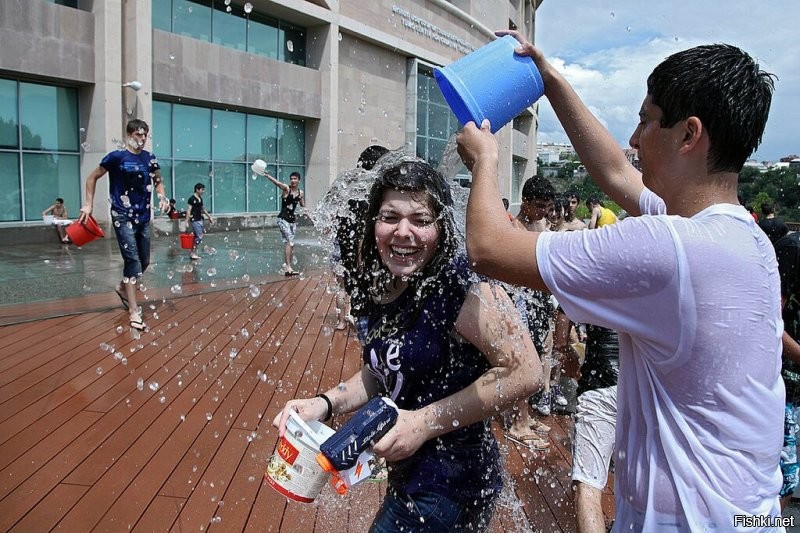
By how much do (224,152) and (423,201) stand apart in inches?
725

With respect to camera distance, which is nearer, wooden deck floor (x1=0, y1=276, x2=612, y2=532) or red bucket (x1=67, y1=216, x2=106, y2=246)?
wooden deck floor (x1=0, y1=276, x2=612, y2=532)

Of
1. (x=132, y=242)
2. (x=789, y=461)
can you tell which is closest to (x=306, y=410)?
(x=789, y=461)

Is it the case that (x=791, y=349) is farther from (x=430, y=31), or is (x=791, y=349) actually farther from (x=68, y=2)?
(x=430, y=31)

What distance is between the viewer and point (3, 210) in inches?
572

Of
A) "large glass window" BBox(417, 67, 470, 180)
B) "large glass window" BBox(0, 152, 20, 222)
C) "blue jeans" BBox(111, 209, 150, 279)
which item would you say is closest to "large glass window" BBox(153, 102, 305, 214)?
"large glass window" BBox(0, 152, 20, 222)

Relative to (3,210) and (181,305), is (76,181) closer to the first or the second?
(3,210)

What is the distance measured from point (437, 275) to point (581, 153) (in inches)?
30.2

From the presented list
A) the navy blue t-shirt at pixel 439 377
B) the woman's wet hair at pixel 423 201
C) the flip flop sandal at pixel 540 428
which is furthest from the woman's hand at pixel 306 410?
the flip flop sandal at pixel 540 428

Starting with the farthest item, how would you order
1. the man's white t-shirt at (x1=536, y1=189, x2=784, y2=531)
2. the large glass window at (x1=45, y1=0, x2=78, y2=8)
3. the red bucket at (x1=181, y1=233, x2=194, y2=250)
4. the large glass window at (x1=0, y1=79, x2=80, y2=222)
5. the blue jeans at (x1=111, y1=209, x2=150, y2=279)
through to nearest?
1. the large glass window at (x1=45, y1=0, x2=78, y2=8)
2. the large glass window at (x1=0, y1=79, x2=80, y2=222)
3. the red bucket at (x1=181, y1=233, x2=194, y2=250)
4. the blue jeans at (x1=111, y1=209, x2=150, y2=279)
5. the man's white t-shirt at (x1=536, y1=189, x2=784, y2=531)

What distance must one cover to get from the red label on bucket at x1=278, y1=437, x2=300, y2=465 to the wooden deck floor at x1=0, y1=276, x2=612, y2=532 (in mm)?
1517

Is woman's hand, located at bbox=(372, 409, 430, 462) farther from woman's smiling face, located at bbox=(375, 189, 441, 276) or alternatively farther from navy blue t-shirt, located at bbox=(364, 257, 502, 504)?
woman's smiling face, located at bbox=(375, 189, 441, 276)

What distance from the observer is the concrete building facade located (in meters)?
→ 14.6

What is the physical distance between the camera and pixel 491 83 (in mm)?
1900

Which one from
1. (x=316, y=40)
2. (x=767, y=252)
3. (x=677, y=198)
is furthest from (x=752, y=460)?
(x=316, y=40)
